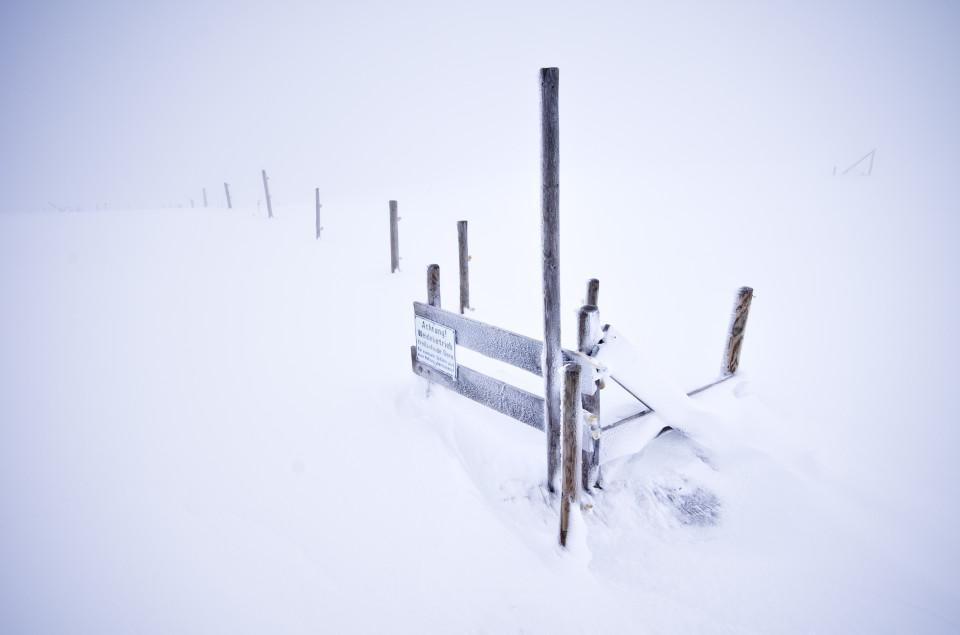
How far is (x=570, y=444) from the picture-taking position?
306 cm

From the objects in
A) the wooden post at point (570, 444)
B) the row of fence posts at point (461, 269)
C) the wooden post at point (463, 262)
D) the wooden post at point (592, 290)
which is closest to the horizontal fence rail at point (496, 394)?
the wooden post at point (570, 444)

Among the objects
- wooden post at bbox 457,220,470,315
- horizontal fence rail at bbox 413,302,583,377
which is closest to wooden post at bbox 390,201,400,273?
wooden post at bbox 457,220,470,315

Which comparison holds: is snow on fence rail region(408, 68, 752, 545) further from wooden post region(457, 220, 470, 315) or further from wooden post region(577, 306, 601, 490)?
wooden post region(457, 220, 470, 315)

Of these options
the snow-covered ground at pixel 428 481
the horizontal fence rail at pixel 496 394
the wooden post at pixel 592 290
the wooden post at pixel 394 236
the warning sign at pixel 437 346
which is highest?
the wooden post at pixel 394 236

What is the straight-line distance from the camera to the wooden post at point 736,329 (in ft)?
15.5

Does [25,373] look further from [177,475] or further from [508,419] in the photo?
[508,419]

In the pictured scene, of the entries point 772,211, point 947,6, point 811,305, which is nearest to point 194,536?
point 811,305

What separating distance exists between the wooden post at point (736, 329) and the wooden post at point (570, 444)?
290 cm

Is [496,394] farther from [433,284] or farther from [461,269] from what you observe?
[461,269]

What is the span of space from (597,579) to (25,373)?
7.54 m

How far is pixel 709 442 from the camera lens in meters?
4.18

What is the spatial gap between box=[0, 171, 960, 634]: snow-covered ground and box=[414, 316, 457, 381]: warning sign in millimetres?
521

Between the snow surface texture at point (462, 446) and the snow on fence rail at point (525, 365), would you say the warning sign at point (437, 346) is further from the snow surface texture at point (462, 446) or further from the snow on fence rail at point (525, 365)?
the snow surface texture at point (462, 446)

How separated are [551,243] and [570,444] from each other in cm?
147
